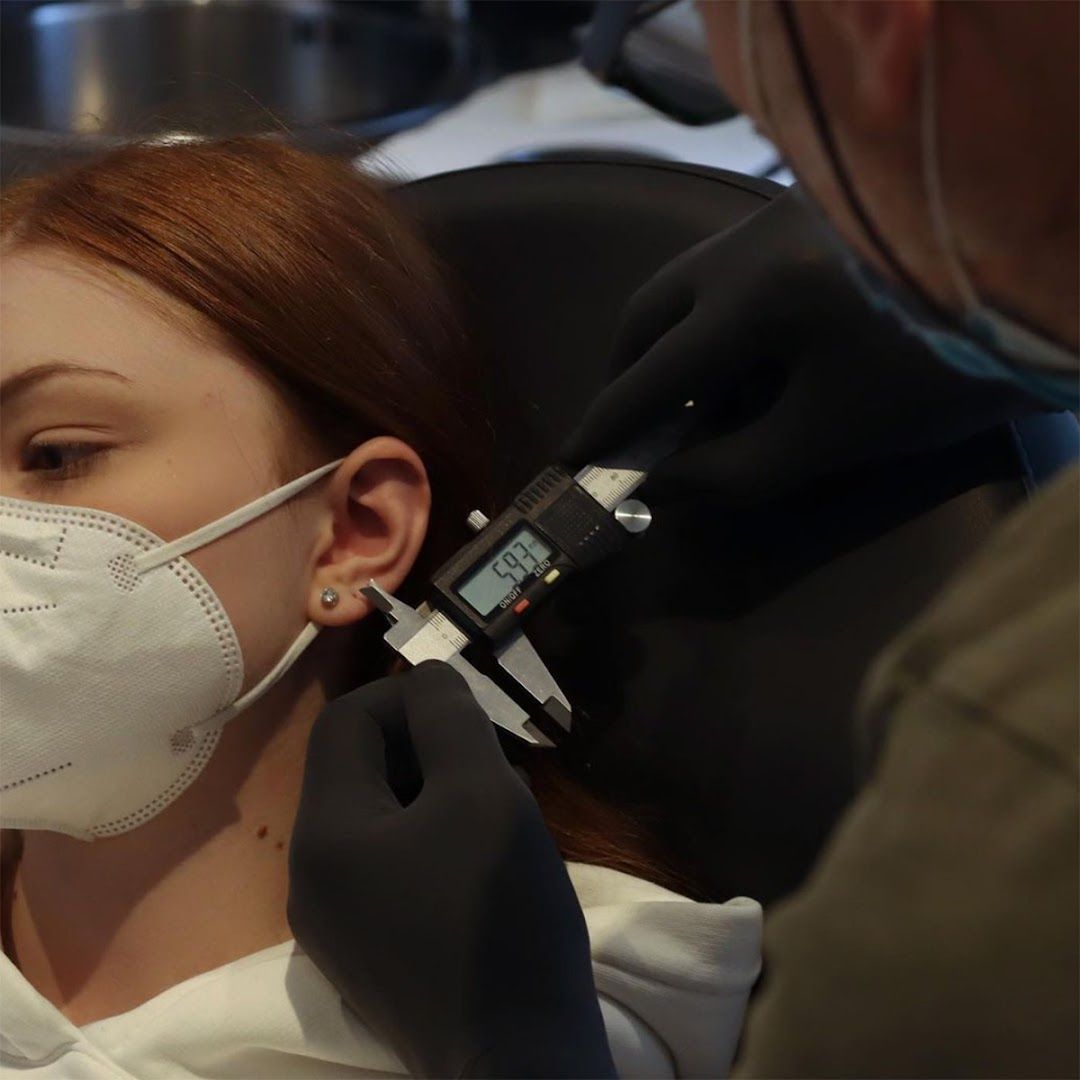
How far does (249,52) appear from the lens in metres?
2.24

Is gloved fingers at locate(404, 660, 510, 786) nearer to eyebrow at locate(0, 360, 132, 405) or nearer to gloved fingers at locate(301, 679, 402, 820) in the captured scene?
gloved fingers at locate(301, 679, 402, 820)

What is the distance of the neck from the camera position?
94 centimetres

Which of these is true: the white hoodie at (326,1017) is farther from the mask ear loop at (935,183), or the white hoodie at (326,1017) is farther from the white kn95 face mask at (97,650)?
the mask ear loop at (935,183)

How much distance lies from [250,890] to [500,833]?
0.29m

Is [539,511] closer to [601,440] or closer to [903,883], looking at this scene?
[601,440]

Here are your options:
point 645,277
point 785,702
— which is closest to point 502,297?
point 645,277

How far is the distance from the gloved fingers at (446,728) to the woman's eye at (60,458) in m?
0.27

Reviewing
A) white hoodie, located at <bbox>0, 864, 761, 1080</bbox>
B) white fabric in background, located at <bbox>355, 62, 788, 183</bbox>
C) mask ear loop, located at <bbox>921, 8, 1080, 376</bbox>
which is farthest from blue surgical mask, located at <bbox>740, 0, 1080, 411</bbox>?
white fabric in background, located at <bbox>355, 62, 788, 183</bbox>

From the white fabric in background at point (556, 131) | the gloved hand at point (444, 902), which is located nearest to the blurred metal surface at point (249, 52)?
the white fabric in background at point (556, 131)

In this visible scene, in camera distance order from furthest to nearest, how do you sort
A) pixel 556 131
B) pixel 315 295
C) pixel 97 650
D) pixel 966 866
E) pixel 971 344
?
pixel 556 131 < pixel 315 295 < pixel 97 650 < pixel 971 344 < pixel 966 866

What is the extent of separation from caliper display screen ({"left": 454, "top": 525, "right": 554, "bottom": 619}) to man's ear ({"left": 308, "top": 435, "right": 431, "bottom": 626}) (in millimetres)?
84

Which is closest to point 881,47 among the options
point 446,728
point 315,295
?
point 446,728

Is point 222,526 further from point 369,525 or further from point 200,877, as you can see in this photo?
point 200,877

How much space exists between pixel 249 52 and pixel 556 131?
1.97 feet
